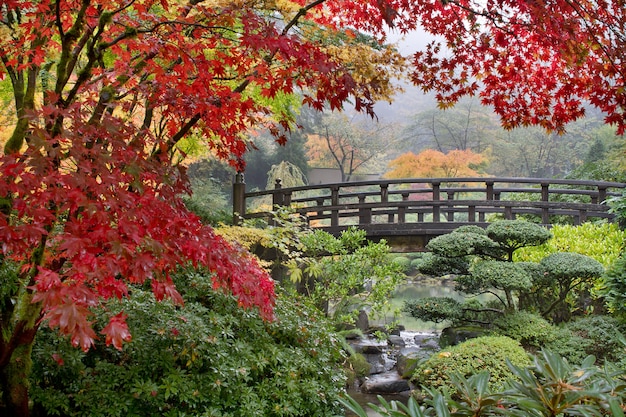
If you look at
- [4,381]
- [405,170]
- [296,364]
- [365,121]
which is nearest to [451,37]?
[296,364]

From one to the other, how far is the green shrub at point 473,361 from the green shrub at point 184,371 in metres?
1.99

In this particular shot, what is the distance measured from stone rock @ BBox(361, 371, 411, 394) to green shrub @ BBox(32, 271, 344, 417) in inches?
122

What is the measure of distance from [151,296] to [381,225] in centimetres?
642

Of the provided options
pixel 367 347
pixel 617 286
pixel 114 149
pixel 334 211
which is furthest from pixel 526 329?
pixel 114 149

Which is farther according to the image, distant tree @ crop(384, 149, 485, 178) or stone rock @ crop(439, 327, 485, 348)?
distant tree @ crop(384, 149, 485, 178)

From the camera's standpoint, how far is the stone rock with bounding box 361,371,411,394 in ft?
21.0

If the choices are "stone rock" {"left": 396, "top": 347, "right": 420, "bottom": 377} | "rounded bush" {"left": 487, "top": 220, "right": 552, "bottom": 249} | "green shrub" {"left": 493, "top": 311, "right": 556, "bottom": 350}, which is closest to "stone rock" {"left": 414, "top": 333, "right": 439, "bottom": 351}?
"stone rock" {"left": 396, "top": 347, "right": 420, "bottom": 377}

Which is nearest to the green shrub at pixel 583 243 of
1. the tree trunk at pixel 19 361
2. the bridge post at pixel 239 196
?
the bridge post at pixel 239 196

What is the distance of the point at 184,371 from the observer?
2803mm

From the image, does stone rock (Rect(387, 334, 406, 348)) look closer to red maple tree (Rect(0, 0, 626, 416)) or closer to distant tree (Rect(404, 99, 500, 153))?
red maple tree (Rect(0, 0, 626, 416))

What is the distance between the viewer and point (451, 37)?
4.81 m

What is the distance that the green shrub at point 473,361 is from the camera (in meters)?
5.04

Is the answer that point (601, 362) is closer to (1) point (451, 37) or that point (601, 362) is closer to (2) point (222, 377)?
(1) point (451, 37)

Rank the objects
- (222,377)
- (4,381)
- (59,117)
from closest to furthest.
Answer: (59,117), (4,381), (222,377)
